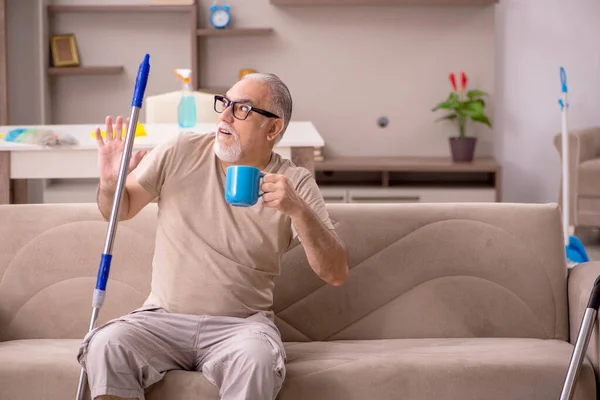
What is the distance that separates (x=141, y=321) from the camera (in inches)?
88.2

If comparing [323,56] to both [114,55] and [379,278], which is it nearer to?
[114,55]

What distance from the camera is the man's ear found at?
2.42 metres

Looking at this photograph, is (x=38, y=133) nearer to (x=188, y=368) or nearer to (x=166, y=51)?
(x=188, y=368)

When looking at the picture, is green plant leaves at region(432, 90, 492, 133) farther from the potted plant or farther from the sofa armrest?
the sofa armrest

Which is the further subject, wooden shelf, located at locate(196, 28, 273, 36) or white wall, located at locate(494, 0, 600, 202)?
wooden shelf, located at locate(196, 28, 273, 36)

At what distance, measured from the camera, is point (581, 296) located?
2.46 meters

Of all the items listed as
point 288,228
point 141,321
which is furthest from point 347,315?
point 141,321

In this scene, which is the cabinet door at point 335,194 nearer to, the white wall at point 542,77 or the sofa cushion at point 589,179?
the white wall at point 542,77

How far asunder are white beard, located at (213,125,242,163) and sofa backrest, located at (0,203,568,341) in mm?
397

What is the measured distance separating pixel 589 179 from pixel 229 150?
3655mm

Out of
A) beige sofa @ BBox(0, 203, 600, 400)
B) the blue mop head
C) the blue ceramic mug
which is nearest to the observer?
the blue ceramic mug

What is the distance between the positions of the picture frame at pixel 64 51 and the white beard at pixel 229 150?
4304mm

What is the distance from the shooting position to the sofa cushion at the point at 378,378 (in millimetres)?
2207

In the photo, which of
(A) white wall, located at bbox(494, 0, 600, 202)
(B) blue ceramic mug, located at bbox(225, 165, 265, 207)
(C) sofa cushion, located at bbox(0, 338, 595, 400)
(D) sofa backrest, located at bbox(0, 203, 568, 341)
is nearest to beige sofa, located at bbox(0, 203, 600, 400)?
(D) sofa backrest, located at bbox(0, 203, 568, 341)
